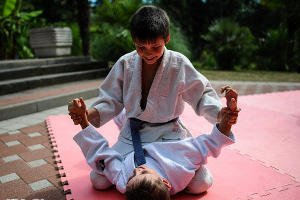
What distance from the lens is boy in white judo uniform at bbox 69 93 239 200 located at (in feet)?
5.61

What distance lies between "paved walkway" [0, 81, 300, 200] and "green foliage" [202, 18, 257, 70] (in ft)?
26.9

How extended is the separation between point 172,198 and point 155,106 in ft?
1.96

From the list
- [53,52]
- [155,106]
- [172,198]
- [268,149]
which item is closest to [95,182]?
[172,198]

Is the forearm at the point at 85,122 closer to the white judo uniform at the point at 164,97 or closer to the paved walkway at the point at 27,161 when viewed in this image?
the white judo uniform at the point at 164,97

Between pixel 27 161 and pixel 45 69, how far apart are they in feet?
13.6

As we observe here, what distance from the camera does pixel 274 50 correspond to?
10766 mm

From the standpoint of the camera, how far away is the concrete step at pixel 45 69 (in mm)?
5562

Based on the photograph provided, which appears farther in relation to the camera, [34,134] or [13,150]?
[34,134]

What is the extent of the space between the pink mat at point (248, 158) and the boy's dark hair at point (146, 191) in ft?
1.54

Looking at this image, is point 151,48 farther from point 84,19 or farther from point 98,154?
point 84,19

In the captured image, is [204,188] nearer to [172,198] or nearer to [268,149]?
[172,198]

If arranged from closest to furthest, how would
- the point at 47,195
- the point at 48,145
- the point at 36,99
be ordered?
the point at 47,195 < the point at 48,145 < the point at 36,99

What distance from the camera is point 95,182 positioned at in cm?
190

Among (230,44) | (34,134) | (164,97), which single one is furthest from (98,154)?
(230,44)
